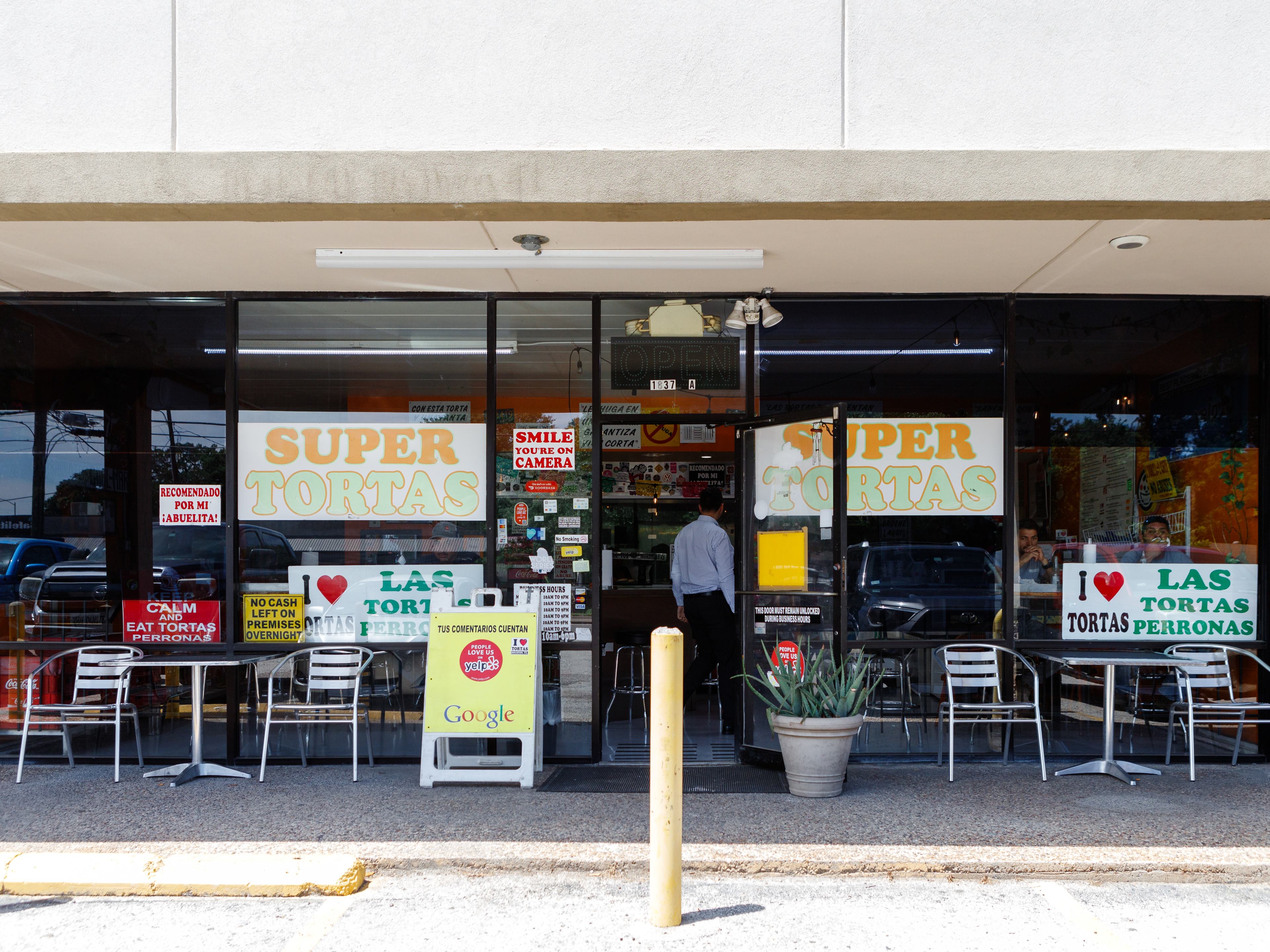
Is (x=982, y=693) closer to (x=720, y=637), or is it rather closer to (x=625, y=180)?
(x=720, y=637)

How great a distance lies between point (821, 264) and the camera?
6062 millimetres

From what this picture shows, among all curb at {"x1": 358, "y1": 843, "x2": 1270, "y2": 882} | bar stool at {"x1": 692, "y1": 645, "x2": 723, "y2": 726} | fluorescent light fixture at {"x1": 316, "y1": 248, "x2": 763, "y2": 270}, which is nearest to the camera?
curb at {"x1": 358, "y1": 843, "x2": 1270, "y2": 882}

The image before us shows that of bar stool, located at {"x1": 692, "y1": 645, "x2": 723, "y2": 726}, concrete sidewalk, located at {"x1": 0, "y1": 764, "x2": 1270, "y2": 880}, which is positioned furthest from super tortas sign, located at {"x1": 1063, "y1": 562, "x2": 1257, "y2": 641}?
bar stool, located at {"x1": 692, "y1": 645, "x2": 723, "y2": 726}

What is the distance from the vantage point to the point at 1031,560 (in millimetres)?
6777

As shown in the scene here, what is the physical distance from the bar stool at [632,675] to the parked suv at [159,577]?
2.59 meters

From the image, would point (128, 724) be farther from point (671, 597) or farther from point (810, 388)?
point (810, 388)

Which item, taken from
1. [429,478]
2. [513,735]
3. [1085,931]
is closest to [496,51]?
[429,478]

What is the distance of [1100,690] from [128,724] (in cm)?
661

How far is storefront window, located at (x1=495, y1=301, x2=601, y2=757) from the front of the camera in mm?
6703

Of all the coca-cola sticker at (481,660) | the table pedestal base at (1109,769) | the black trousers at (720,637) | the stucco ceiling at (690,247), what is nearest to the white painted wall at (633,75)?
the stucco ceiling at (690,247)

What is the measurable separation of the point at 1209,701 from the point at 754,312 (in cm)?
388

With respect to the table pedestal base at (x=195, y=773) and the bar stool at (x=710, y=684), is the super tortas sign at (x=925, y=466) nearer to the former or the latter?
the bar stool at (x=710, y=684)

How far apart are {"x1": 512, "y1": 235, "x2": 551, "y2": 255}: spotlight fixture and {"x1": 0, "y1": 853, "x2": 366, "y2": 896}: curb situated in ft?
10.8

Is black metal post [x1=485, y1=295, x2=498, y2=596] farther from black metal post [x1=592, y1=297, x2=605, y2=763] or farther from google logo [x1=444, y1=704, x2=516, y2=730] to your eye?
google logo [x1=444, y1=704, x2=516, y2=730]
